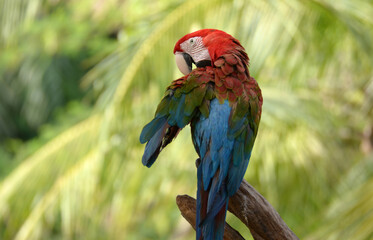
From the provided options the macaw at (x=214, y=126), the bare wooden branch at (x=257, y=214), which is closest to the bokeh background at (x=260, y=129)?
the bare wooden branch at (x=257, y=214)

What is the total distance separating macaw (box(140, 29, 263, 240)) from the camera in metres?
0.97

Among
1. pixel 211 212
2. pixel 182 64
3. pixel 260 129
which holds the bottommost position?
pixel 211 212

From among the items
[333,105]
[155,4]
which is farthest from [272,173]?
[155,4]

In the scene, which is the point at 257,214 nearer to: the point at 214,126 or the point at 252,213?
the point at 252,213

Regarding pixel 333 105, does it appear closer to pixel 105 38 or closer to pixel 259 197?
pixel 259 197

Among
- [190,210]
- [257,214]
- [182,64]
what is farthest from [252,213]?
[182,64]

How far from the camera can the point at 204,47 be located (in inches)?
44.0

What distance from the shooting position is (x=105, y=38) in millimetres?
5242

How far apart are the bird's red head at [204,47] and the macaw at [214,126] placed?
35mm

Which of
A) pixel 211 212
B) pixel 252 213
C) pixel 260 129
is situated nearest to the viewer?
pixel 211 212

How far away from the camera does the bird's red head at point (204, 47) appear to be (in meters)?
1.09

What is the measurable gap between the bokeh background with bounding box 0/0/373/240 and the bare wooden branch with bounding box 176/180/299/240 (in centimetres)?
64

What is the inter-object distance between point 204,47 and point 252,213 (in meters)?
0.36

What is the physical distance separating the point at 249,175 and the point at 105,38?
3112mm
